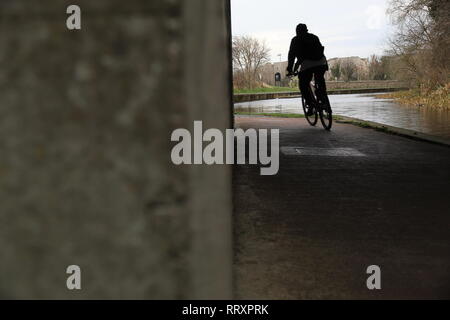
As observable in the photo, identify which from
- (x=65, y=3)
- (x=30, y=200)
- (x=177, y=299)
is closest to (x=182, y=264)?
(x=177, y=299)

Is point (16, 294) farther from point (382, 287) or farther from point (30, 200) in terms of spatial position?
point (382, 287)

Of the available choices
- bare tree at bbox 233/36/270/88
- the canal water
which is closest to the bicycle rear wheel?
the canal water

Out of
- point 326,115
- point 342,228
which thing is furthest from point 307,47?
point 342,228

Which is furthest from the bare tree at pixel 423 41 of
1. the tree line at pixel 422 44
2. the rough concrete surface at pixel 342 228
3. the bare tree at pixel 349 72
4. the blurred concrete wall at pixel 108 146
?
the bare tree at pixel 349 72

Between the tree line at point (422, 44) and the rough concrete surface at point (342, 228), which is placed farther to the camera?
the tree line at point (422, 44)

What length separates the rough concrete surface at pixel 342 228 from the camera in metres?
2.07

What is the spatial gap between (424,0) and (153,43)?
→ 20.3 meters

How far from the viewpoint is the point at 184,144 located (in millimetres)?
548

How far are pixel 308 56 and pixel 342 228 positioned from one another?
5.44 m

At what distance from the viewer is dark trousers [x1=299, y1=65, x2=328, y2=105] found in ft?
25.9

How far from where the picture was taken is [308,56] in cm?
781

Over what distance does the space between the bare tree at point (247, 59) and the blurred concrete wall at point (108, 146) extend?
4015 cm

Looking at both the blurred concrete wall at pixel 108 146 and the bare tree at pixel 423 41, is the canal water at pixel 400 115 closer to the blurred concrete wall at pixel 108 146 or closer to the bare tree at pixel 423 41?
the bare tree at pixel 423 41

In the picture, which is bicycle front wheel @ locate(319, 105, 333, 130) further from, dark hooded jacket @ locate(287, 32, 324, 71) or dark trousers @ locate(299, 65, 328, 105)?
dark hooded jacket @ locate(287, 32, 324, 71)
